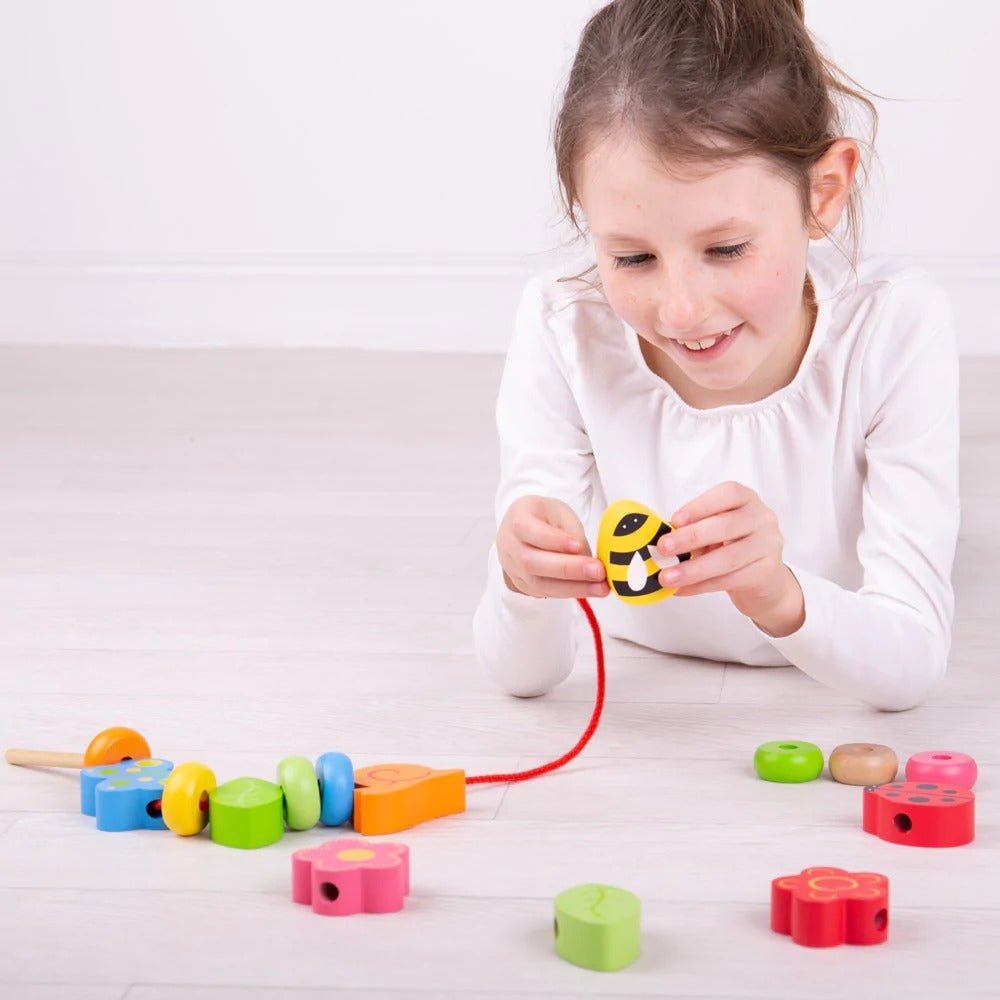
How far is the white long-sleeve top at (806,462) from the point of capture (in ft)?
3.78

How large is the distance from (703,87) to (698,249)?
11cm

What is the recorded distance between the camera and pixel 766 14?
1.07 meters

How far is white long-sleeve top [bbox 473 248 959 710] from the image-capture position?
115cm

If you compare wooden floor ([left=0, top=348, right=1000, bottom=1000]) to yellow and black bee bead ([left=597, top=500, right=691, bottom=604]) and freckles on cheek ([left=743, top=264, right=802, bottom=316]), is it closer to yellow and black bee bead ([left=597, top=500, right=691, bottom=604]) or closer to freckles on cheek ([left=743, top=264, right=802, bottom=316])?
yellow and black bee bead ([left=597, top=500, right=691, bottom=604])

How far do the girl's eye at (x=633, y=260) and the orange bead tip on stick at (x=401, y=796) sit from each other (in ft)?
Result: 1.13

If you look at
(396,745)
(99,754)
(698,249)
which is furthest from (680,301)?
(99,754)

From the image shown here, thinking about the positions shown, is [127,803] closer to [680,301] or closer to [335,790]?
[335,790]

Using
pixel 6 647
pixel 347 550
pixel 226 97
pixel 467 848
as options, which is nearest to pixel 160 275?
pixel 226 97

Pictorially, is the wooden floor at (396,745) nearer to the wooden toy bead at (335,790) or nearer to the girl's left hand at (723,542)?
the wooden toy bead at (335,790)

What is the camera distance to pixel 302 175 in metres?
3.29

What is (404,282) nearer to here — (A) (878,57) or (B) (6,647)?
(A) (878,57)

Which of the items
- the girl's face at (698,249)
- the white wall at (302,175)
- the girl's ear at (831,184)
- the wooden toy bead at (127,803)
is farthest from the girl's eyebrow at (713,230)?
the white wall at (302,175)

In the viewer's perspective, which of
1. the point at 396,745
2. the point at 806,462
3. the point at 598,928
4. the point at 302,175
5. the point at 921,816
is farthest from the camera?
the point at 302,175

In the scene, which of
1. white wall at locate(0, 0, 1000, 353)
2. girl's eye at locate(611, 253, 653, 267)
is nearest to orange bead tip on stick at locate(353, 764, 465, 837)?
girl's eye at locate(611, 253, 653, 267)
